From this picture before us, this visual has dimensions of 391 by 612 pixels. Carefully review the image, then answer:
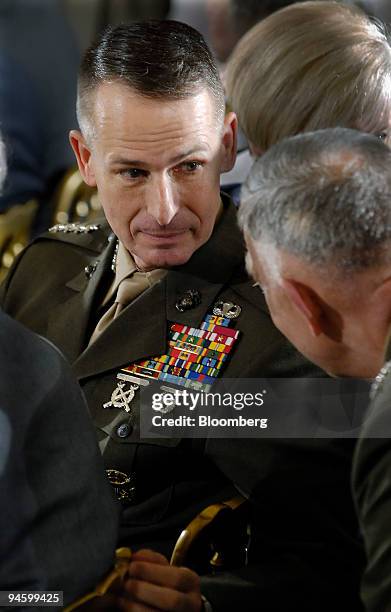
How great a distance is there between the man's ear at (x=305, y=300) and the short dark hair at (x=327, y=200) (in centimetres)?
5

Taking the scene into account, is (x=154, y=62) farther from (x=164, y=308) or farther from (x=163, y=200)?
(x=164, y=308)

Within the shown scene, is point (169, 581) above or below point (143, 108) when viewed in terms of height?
below

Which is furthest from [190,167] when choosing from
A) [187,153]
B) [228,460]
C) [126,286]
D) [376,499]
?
[376,499]

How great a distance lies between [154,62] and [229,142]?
0.20m

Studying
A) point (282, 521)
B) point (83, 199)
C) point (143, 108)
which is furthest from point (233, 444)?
point (83, 199)

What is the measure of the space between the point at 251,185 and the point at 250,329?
43 centimetres

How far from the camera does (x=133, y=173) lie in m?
1.83

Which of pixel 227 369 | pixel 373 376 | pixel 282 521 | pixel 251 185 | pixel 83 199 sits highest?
pixel 251 185

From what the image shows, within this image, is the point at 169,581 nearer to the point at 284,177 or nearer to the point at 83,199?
the point at 284,177

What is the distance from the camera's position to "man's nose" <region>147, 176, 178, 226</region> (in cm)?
180

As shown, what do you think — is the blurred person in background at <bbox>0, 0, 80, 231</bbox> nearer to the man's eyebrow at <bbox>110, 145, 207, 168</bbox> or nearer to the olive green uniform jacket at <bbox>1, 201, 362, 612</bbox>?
the olive green uniform jacket at <bbox>1, 201, 362, 612</bbox>

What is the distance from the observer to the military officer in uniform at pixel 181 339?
164cm

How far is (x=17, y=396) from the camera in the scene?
127 cm

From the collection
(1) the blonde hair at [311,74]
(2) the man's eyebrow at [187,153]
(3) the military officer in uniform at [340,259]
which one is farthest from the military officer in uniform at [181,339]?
(3) the military officer in uniform at [340,259]
